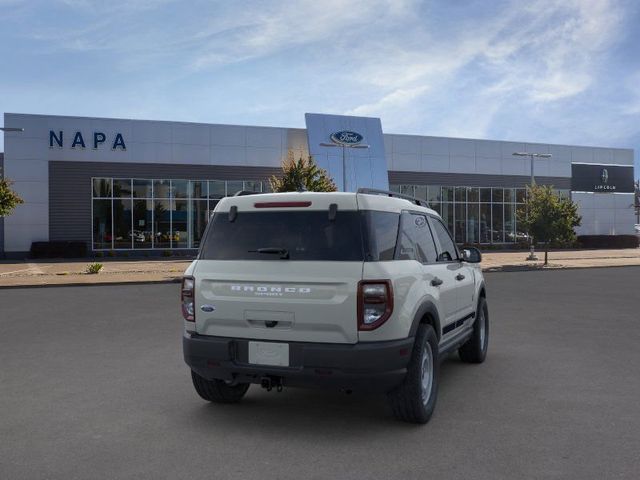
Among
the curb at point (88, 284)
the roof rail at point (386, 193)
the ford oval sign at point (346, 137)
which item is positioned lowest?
the curb at point (88, 284)

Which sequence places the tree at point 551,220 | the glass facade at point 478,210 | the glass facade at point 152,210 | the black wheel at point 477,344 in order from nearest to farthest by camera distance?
the black wheel at point 477,344
the tree at point 551,220
the glass facade at point 152,210
the glass facade at point 478,210

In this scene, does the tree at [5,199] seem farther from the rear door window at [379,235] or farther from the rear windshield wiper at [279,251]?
the rear door window at [379,235]

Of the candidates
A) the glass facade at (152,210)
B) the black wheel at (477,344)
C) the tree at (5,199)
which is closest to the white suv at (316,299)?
the black wheel at (477,344)

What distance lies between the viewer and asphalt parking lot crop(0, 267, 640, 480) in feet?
13.3

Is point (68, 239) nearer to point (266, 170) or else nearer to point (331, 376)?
point (266, 170)

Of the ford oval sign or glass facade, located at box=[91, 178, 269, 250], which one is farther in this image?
the ford oval sign

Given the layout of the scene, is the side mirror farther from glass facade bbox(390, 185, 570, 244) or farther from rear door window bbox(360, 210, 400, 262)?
→ glass facade bbox(390, 185, 570, 244)

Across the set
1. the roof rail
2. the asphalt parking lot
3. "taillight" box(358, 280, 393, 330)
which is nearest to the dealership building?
the asphalt parking lot

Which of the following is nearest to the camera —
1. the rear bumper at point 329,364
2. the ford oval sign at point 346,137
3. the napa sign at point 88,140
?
the rear bumper at point 329,364

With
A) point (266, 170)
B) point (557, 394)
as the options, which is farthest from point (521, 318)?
point (266, 170)

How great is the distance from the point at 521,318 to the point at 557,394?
5328mm

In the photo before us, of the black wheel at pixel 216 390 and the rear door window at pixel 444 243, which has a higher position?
the rear door window at pixel 444 243

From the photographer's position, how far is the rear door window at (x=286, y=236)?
4676 millimetres

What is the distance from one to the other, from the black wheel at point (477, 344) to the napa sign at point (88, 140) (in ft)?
96.0
